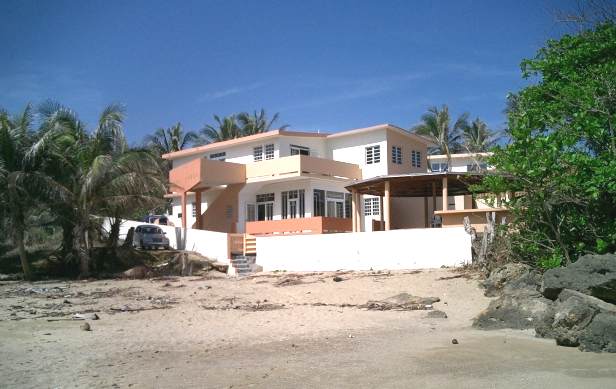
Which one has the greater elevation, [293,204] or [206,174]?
[206,174]

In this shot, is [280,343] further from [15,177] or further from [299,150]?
[299,150]

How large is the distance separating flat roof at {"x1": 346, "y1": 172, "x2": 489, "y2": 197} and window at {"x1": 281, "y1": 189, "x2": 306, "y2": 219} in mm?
4326

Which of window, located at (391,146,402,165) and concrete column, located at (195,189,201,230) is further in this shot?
concrete column, located at (195,189,201,230)

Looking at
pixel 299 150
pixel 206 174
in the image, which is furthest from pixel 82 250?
pixel 299 150

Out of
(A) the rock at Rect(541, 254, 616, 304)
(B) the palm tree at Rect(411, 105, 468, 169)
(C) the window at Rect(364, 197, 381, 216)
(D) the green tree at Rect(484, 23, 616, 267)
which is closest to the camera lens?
(A) the rock at Rect(541, 254, 616, 304)

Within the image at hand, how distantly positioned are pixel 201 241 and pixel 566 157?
21692 mm

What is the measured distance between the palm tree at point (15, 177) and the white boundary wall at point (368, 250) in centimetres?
1074

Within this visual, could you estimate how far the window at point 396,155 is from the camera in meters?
36.1

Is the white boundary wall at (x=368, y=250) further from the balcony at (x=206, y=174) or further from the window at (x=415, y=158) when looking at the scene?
the window at (x=415, y=158)

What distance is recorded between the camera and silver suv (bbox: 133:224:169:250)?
33.4 meters

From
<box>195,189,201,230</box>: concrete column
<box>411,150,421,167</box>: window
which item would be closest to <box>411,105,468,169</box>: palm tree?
<box>411,150,421,167</box>: window

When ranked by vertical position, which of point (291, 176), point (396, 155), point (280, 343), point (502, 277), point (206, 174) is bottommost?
point (280, 343)

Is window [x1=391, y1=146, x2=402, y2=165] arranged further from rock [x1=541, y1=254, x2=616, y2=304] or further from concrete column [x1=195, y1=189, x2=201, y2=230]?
rock [x1=541, y1=254, x2=616, y2=304]

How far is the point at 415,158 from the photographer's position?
3847 cm
